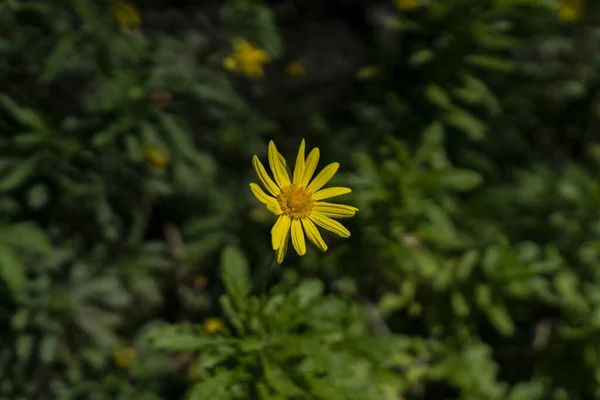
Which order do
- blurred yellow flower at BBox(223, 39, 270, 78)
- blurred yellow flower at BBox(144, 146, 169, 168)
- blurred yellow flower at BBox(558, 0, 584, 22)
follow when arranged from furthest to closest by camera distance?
blurred yellow flower at BBox(558, 0, 584, 22) < blurred yellow flower at BBox(223, 39, 270, 78) < blurred yellow flower at BBox(144, 146, 169, 168)

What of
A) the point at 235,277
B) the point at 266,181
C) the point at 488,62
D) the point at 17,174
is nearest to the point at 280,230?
the point at 266,181

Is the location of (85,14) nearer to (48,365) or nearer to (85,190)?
(85,190)

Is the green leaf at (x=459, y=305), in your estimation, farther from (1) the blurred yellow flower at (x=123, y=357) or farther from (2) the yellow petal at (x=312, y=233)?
(1) the blurred yellow flower at (x=123, y=357)

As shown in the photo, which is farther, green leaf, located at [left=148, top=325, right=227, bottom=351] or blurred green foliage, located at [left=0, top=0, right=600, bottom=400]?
blurred green foliage, located at [left=0, top=0, right=600, bottom=400]

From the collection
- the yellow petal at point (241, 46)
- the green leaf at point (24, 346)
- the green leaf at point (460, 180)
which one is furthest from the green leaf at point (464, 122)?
the green leaf at point (24, 346)

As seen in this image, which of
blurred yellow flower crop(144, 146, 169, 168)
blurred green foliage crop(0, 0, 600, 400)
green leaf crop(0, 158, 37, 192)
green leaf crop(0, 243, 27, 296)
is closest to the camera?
green leaf crop(0, 243, 27, 296)

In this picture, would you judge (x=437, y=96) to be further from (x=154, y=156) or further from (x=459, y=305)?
(x=154, y=156)

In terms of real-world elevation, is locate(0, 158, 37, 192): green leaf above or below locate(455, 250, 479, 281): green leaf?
above

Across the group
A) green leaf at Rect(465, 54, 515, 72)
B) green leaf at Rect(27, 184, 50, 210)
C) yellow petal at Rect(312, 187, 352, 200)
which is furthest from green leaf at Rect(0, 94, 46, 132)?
green leaf at Rect(465, 54, 515, 72)

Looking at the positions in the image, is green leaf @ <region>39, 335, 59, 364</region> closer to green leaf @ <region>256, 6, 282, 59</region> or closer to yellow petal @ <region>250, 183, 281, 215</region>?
yellow petal @ <region>250, 183, 281, 215</region>
